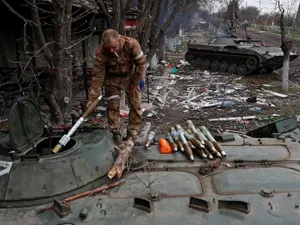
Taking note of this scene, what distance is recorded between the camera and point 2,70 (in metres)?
10.7

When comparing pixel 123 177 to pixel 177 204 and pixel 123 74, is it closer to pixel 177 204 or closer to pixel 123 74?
pixel 177 204

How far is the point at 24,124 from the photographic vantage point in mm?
3395

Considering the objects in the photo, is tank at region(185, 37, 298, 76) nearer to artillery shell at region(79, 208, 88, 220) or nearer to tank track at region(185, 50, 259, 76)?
tank track at region(185, 50, 259, 76)

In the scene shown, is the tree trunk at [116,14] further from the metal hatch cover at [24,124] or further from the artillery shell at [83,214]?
the artillery shell at [83,214]

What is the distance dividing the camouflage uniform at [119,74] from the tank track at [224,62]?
12676 millimetres

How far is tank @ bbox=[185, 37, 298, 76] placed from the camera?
1645 centimetres

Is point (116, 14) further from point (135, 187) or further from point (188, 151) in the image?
point (135, 187)

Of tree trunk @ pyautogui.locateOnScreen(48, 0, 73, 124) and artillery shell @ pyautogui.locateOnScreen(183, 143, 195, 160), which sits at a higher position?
tree trunk @ pyautogui.locateOnScreen(48, 0, 73, 124)

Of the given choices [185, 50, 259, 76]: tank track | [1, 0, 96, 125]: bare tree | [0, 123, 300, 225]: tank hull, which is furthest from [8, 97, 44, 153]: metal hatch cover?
[185, 50, 259, 76]: tank track

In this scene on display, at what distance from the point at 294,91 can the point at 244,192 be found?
1108 cm

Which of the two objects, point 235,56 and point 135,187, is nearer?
point 135,187

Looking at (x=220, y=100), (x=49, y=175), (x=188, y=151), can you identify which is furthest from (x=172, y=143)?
(x=220, y=100)

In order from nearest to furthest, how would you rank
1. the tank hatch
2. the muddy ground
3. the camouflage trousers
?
the tank hatch < the camouflage trousers < the muddy ground

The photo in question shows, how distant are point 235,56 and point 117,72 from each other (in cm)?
1361
